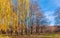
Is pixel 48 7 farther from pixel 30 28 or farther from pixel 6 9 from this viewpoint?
pixel 6 9

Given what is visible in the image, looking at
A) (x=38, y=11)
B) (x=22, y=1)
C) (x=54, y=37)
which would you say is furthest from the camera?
(x=22, y=1)

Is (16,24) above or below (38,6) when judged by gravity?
below

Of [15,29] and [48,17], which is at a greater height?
[48,17]

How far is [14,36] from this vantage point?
1.82 metres

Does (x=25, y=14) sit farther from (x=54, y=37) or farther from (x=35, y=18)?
(x=54, y=37)

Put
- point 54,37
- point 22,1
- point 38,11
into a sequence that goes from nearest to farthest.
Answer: point 54,37 → point 38,11 → point 22,1

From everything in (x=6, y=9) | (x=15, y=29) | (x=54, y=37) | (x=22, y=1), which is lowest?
(x=54, y=37)

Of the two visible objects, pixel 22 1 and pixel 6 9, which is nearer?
A: pixel 6 9

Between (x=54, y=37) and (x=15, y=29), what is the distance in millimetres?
580

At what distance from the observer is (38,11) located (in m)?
1.87

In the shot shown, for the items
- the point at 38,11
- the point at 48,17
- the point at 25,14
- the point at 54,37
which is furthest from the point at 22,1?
the point at 54,37

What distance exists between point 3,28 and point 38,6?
0.61 metres

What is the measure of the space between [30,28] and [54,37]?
370mm

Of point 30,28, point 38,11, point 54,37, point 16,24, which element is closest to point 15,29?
point 16,24
